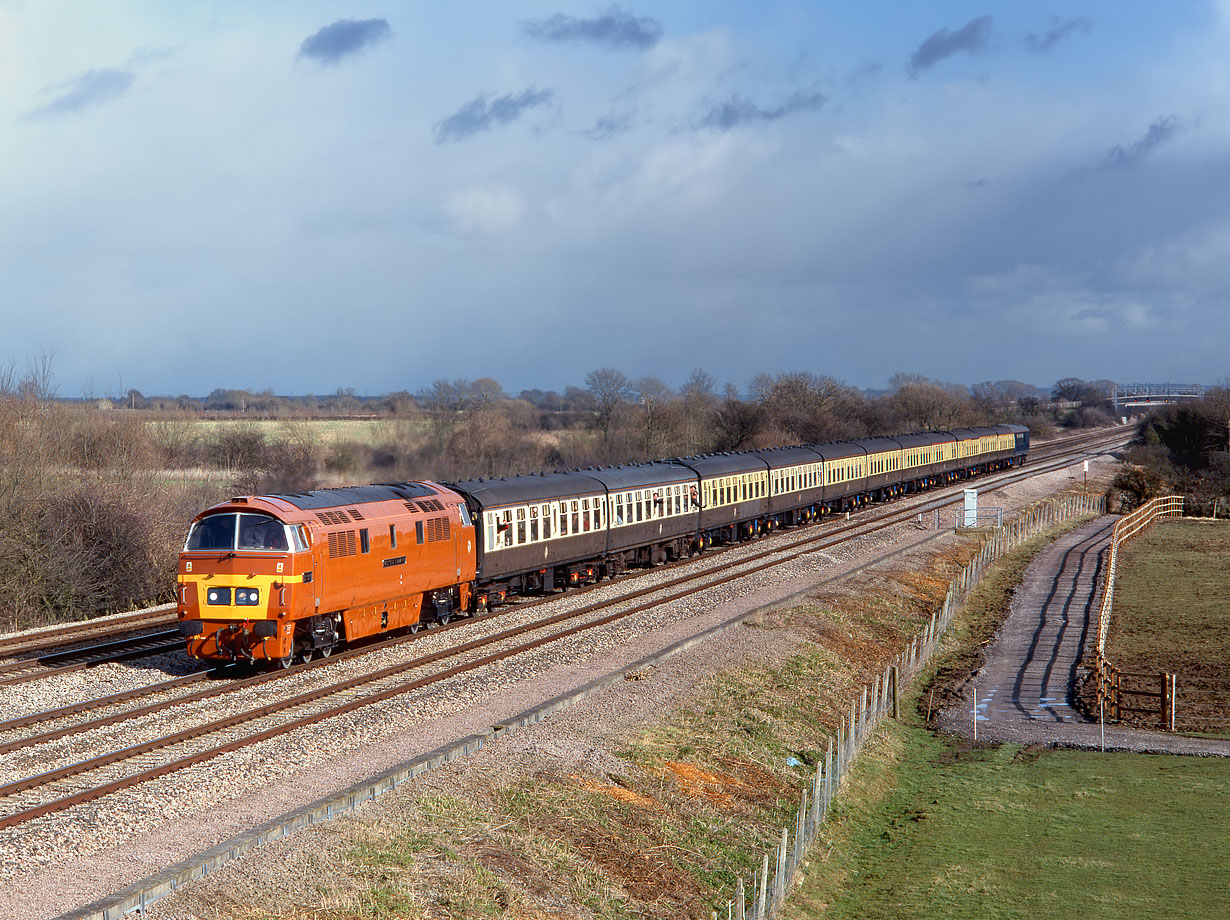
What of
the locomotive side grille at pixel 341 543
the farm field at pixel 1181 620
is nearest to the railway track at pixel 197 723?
the locomotive side grille at pixel 341 543

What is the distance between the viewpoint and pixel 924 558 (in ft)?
164

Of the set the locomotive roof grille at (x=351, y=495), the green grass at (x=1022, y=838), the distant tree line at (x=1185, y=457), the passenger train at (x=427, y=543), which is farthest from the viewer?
the distant tree line at (x=1185, y=457)

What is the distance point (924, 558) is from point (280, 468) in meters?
37.5

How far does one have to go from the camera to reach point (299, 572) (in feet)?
75.5

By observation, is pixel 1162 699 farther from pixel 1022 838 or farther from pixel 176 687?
pixel 176 687

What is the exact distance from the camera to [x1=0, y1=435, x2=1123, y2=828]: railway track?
16.2 m

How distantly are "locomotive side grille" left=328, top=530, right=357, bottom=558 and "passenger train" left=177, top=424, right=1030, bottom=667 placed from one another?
4cm

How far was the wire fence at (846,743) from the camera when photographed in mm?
15516

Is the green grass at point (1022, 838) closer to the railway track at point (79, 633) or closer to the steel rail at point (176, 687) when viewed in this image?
the steel rail at point (176, 687)

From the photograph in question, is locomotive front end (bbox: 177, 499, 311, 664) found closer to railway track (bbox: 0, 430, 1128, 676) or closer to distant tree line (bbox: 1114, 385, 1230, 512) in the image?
railway track (bbox: 0, 430, 1128, 676)

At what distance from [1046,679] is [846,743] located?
11.8 meters

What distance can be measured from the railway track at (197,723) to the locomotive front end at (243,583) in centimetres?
82

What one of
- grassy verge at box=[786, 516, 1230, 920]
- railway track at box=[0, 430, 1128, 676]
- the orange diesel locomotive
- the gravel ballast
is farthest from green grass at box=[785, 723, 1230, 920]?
railway track at box=[0, 430, 1128, 676]

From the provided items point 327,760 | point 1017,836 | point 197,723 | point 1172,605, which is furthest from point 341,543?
point 1172,605
